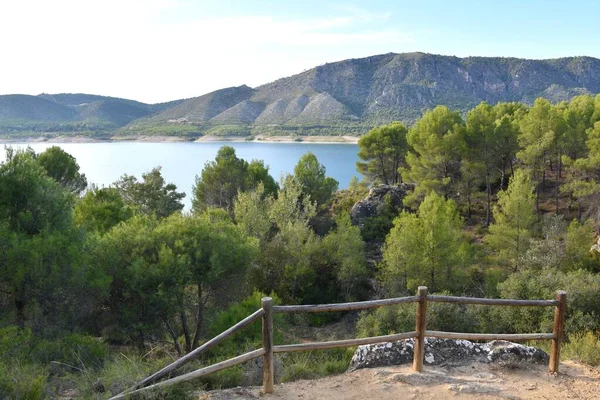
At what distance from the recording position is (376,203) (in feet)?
92.3

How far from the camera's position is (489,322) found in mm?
13055

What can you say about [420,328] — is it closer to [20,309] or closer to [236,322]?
[236,322]

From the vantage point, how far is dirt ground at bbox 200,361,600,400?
4.93 meters

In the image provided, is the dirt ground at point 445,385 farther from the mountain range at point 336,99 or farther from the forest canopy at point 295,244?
the mountain range at point 336,99

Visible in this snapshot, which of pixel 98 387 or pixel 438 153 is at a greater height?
pixel 438 153

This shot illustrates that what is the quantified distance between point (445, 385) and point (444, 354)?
33.7 inches

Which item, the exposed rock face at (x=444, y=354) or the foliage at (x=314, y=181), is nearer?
the exposed rock face at (x=444, y=354)

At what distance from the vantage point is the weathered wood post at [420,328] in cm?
504

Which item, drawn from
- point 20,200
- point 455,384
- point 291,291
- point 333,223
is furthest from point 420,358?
point 333,223

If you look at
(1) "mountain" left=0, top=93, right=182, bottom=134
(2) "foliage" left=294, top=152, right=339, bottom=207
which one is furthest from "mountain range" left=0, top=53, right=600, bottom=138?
(2) "foliage" left=294, top=152, right=339, bottom=207

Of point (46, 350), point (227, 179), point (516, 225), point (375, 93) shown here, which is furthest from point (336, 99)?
point (46, 350)

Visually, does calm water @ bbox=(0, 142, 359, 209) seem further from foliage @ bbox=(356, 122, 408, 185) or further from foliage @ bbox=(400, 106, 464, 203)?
foliage @ bbox=(400, 106, 464, 203)

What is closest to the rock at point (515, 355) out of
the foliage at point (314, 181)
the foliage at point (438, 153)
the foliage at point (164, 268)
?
the foliage at point (164, 268)

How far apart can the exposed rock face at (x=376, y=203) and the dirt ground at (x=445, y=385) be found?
71.7ft
